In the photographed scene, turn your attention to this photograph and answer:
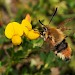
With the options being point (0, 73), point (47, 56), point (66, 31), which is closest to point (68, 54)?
point (66, 31)

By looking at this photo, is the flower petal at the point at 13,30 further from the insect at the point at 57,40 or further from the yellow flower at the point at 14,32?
the insect at the point at 57,40

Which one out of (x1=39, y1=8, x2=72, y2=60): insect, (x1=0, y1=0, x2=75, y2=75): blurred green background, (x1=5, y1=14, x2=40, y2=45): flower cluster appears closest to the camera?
(x1=39, y1=8, x2=72, y2=60): insect

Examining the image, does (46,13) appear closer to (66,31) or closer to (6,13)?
(6,13)

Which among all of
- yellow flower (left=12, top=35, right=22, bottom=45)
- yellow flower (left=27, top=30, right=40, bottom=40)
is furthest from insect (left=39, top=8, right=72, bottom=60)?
yellow flower (left=12, top=35, right=22, bottom=45)

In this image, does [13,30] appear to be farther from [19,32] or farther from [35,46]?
[35,46]

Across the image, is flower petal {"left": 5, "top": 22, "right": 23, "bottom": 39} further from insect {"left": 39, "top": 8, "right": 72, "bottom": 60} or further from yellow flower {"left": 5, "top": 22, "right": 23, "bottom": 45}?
insect {"left": 39, "top": 8, "right": 72, "bottom": 60}

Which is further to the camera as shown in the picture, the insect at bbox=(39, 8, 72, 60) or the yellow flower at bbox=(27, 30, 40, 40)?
the yellow flower at bbox=(27, 30, 40, 40)

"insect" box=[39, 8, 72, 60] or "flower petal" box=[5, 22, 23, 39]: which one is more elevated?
"flower petal" box=[5, 22, 23, 39]

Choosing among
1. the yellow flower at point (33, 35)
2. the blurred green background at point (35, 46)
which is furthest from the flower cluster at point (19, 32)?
the blurred green background at point (35, 46)
